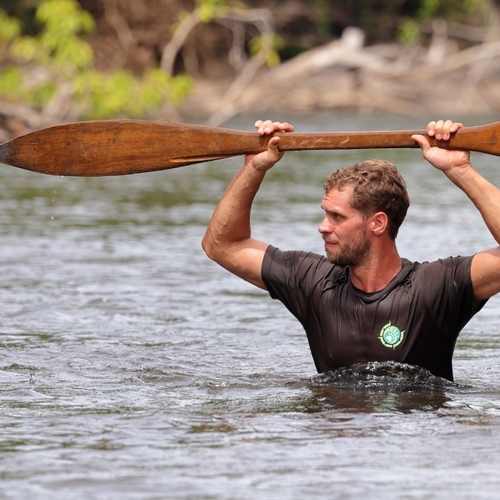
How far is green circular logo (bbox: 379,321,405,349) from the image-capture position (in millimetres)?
6445

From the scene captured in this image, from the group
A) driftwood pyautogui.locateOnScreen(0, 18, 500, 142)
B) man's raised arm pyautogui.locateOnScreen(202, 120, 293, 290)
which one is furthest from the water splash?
driftwood pyautogui.locateOnScreen(0, 18, 500, 142)

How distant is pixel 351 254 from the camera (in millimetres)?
6410

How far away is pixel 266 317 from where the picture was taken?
987 centimetres

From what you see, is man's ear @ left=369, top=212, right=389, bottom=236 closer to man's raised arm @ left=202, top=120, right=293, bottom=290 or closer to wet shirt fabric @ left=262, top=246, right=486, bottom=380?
wet shirt fabric @ left=262, top=246, right=486, bottom=380

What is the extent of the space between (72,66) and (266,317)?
567 inches

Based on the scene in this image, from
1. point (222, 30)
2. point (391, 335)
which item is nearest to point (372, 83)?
point (222, 30)

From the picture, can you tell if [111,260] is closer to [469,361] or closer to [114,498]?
[469,361]

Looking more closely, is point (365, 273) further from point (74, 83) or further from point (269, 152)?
point (74, 83)

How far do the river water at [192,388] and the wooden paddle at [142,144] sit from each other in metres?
1.22

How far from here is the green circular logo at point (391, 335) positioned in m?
6.45

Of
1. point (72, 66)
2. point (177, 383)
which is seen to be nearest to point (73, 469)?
point (177, 383)

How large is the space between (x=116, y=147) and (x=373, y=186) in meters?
1.43

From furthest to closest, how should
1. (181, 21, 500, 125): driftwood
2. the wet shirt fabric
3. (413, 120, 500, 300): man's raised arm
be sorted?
(181, 21, 500, 125): driftwood, the wet shirt fabric, (413, 120, 500, 300): man's raised arm

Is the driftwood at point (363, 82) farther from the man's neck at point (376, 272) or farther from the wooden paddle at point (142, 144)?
the man's neck at point (376, 272)
